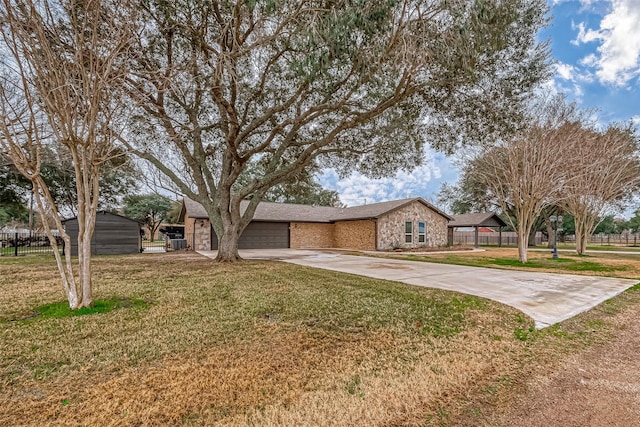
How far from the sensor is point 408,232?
20.9 metres

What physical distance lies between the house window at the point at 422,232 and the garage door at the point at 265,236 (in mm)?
9377

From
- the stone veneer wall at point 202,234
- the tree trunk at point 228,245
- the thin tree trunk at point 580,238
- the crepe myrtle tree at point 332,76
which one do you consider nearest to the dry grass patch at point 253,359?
the crepe myrtle tree at point 332,76

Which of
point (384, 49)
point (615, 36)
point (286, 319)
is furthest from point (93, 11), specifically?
point (615, 36)

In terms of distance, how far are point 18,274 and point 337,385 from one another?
417 inches

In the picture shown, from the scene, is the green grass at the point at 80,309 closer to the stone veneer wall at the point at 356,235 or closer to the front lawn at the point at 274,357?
the front lawn at the point at 274,357

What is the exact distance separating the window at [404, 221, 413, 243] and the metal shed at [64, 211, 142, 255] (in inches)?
652

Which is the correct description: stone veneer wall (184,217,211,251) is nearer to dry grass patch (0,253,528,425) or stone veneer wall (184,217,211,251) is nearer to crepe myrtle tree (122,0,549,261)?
crepe myrtle tree (122,0,549,261)

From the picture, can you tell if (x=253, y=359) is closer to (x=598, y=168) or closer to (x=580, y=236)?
Result: (x=598, y=168)

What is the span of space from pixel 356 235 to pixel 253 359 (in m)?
18.4

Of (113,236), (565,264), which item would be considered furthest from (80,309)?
(565,264)

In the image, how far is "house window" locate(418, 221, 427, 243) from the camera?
70.3ft

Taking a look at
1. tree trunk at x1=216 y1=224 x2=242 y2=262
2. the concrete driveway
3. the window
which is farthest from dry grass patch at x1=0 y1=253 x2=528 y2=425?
the window

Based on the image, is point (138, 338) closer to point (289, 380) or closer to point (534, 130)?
point (289, 380)

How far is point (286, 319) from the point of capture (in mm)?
4379
